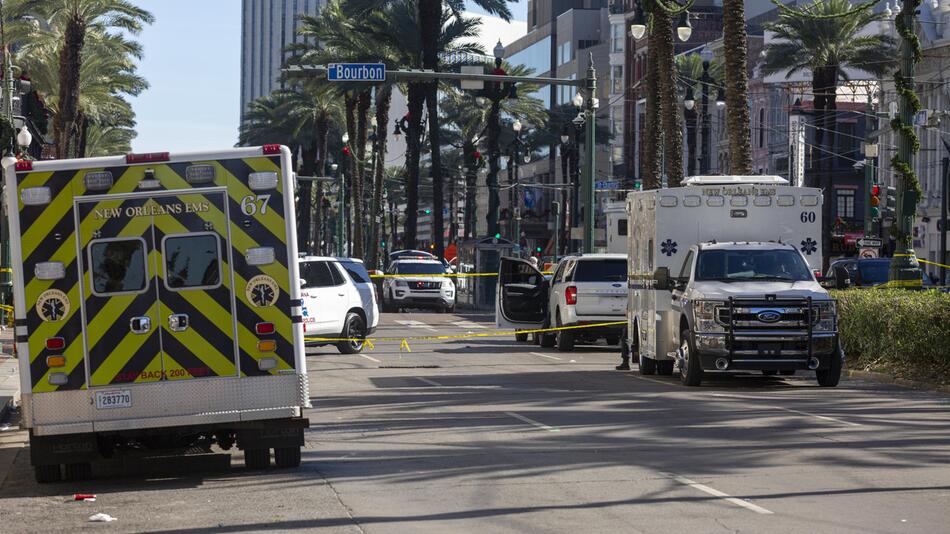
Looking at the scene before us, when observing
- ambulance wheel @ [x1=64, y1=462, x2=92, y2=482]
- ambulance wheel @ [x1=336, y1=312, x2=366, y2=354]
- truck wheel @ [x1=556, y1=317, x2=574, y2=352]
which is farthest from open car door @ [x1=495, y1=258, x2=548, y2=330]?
ambulance wheel @ [x1=64, y1=462, x2=92, y2=482]

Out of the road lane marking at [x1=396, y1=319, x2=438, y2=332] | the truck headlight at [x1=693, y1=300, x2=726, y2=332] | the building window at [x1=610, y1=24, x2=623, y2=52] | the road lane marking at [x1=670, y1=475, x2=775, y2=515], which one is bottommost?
the road lane marking at [x1=396, y1=319, x2=438, y2=332]

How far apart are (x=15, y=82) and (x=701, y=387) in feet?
102

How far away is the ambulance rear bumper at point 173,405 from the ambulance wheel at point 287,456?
0.51 m

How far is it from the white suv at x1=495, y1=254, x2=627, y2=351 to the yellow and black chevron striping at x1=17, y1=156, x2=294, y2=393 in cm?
1878

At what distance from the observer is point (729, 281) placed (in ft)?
69.8

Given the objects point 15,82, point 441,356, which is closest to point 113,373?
point 441,356

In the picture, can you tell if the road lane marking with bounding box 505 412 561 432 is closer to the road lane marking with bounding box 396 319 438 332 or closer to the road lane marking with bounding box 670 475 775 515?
the road lane marking with bounding box 670 475 775 515

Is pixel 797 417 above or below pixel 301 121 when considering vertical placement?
below

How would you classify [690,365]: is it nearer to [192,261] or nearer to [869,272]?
[192,261]

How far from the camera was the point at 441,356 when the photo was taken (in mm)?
29891

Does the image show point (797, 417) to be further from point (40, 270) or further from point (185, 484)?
point (40, 270)

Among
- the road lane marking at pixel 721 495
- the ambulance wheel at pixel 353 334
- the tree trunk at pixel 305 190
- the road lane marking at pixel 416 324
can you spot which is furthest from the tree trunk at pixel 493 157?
the road lane marking at pixel 721 495

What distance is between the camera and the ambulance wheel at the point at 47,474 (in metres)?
12.5

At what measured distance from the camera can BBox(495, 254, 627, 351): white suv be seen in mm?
30812
